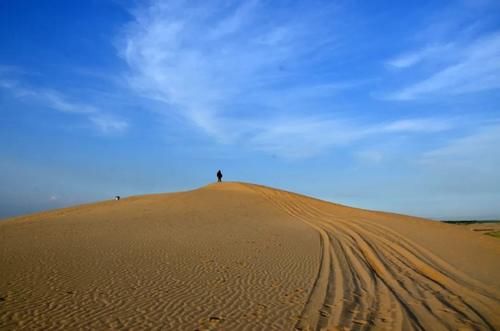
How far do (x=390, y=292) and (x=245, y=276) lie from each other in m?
4.03

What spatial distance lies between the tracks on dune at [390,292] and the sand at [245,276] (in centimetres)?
4

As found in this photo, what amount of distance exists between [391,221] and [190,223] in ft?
42.7

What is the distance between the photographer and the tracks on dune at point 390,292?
7.49m

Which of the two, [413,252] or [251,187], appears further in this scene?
[251,187]

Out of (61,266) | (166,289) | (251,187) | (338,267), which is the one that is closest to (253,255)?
(338,267)

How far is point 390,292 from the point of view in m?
9.68

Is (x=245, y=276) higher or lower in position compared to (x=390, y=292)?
higher

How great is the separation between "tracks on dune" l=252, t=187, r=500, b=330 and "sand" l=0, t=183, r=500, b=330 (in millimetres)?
42

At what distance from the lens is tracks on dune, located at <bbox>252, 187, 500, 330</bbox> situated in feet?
24.6

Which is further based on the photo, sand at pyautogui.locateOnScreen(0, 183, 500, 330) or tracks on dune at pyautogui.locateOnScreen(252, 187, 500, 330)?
tracks on dune at pyautogui.locateOnScreen(252, 187, 500, 330)

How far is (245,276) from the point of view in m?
11.1

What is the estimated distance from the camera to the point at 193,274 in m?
11.0

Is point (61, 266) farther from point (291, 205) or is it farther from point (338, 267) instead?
point (291, 205)

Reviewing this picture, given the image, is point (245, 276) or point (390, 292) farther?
point (245, 276)
